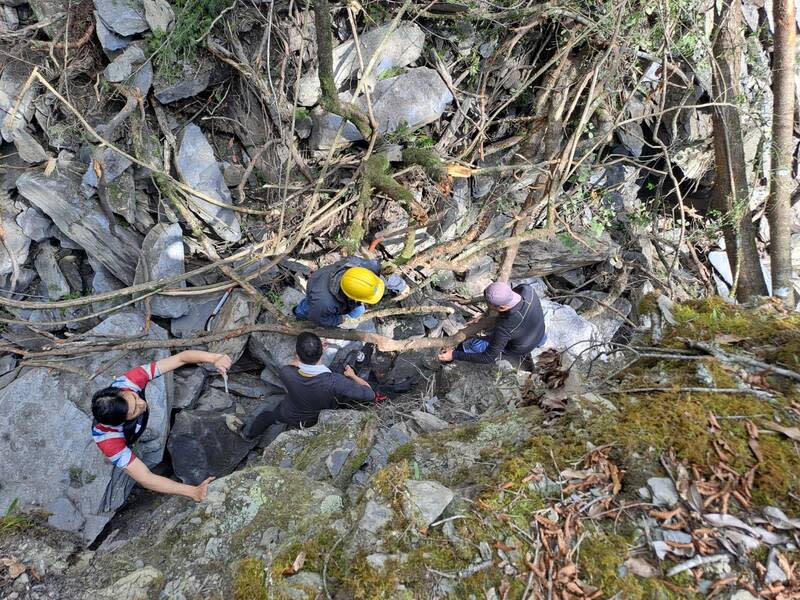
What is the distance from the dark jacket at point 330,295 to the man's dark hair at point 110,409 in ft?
6.08

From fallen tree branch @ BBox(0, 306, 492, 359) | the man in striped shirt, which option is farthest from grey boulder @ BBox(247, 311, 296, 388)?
the man in striped shirt

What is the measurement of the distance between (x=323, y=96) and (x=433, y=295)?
2614mm

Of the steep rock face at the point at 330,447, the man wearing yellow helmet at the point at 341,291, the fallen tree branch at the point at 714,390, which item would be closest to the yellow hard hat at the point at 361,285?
the man wearing yellow helmet at the point at 341,291

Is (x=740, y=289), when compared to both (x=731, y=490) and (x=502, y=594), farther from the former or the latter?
(x=502, y=594)

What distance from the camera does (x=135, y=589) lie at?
7.01 feet

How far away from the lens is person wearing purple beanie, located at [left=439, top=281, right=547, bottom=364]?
4387 mm

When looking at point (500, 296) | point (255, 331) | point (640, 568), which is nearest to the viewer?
point (640, 568)

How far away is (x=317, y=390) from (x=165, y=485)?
4.63 feet

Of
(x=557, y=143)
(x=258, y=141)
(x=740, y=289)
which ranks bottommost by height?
(x=740, y=289)

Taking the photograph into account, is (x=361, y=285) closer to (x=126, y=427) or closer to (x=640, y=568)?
(x=126, y=427)

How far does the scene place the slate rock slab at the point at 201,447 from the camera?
4492 millimetres

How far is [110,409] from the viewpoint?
10.1ft

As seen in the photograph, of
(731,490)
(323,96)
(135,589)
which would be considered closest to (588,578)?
(731,490)

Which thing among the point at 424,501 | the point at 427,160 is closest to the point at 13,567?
the point at 424,501
